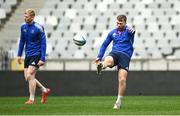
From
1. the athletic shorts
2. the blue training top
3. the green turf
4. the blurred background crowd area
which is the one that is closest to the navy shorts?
the blue training top

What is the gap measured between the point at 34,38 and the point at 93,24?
14.7 m

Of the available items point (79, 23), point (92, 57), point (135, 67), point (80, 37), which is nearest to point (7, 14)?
point (79, 23)

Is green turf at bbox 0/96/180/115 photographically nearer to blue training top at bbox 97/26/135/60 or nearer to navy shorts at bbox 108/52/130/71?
navy shorts at bbox 108/52/130/71

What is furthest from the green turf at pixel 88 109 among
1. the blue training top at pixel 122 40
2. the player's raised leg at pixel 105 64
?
the blue training top at pixel 122 40

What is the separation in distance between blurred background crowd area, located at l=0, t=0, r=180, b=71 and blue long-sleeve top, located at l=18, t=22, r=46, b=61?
1212cm

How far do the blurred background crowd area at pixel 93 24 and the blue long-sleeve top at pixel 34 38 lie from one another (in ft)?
39.8

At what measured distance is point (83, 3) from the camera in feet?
96.2

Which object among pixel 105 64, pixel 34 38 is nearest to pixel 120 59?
pixel 105 64

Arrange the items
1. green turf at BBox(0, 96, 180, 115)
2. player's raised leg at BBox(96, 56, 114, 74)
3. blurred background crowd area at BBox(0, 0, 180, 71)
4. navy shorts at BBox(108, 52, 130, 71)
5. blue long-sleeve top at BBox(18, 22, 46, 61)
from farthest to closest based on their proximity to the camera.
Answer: blurred background crowd area at BBox(0, 0, 180, 71) → blue long-sleeve top at BBox(18, 22, 46, 61) → navy shorts at BBox(108, 52, 130, 71) → player's raised leg at BBox(96, 56, 114, 74) → green turf at BBox(0, 96, 180, 115)

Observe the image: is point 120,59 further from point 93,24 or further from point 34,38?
point 93,24

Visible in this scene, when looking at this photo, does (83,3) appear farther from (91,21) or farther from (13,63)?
(13,63)

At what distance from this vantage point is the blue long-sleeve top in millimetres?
14070

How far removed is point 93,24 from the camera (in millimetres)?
28688

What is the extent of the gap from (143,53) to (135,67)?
182cm
